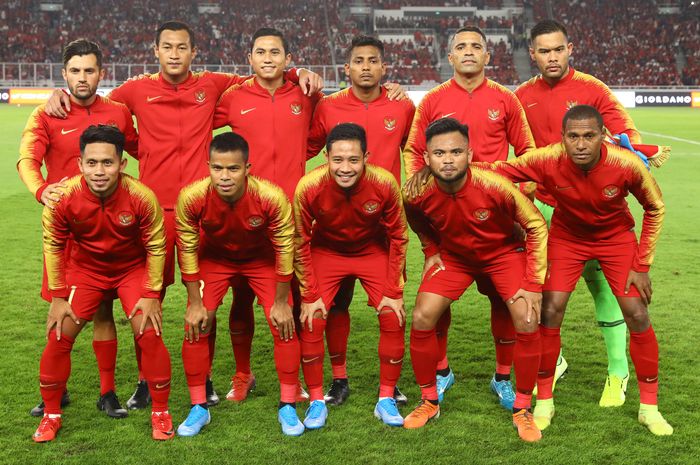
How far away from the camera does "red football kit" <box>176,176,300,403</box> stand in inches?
166

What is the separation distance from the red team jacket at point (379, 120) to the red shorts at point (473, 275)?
0.72 metres

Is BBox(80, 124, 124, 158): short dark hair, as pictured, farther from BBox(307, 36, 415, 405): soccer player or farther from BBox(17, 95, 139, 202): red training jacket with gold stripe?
BBox(307, 36, 415, 405): soccer player

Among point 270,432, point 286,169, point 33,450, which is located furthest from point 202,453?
point 286,169

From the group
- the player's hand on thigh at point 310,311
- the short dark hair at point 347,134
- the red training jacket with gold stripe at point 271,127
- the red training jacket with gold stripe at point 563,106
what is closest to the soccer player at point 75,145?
the red training jacket with gold stripe at point 271,127

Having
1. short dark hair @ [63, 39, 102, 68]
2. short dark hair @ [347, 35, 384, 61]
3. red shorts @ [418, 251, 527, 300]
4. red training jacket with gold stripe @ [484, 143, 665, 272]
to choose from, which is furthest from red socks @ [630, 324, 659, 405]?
short dark hair @ [63, 39, 102, 68]

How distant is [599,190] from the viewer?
4219mm

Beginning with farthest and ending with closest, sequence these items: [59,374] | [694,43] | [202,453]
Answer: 1. [694,43]
2. [59,374]
3. [202,453]

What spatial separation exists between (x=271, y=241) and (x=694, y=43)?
1597 inches

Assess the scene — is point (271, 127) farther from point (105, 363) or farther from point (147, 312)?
→ point (105, 363)

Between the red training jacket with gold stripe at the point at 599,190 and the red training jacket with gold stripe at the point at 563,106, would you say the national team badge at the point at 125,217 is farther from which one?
the red training jacket with gold stripe at the point at 563,106

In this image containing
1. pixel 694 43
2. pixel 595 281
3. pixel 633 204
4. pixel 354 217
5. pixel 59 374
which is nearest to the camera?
pixel 59 374

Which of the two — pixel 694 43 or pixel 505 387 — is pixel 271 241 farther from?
pixel 694 43

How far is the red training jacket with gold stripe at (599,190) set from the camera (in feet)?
13.7

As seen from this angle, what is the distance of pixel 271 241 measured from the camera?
4316mm
